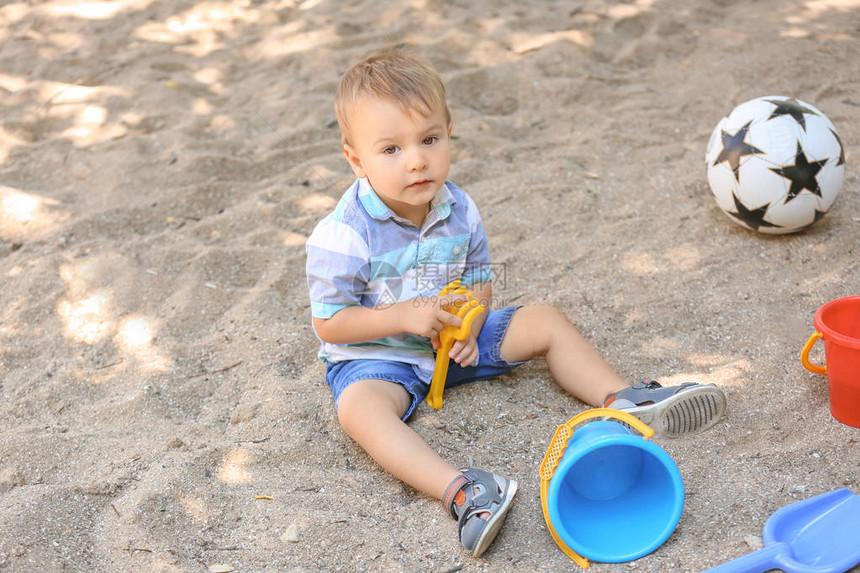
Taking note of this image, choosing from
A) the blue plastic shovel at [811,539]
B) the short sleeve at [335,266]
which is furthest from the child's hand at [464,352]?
the blue plastic shovel at [811,539]

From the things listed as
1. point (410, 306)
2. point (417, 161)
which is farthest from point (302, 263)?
point (417, 161)

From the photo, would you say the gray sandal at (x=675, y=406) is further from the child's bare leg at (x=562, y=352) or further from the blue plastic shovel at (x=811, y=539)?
the blue plastic shovel at (x=811, y=539)

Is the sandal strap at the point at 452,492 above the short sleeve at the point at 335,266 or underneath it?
underneath

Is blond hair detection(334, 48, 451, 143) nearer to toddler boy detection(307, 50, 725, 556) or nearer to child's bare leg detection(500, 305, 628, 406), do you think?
toddler boy detection(307, 50, 725, 556)

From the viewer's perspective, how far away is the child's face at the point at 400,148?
83.4 inches

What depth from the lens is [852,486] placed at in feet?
6.07

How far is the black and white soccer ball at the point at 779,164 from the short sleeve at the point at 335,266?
4.85 feet

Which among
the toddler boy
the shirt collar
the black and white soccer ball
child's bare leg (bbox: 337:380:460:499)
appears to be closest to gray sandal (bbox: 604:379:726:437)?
the toddler boy

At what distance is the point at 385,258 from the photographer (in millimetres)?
2293

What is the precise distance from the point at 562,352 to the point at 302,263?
1193 mm

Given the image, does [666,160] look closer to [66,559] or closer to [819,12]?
[819,12]

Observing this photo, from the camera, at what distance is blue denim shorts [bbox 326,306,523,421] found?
2.29 meters

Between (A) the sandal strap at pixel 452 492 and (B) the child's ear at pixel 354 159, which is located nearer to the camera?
(A) the sandal strap at pixel 452 492

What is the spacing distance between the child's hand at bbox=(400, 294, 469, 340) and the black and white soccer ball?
4.33 feet
